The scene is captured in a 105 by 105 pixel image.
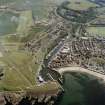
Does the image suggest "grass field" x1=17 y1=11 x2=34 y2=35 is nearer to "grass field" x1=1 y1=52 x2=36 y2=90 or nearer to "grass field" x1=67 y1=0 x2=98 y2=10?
"grass field" x1=1 y1=52 x2=36 y2=90

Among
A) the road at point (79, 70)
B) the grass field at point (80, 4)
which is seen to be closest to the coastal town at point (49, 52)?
the road at point (79, 70)

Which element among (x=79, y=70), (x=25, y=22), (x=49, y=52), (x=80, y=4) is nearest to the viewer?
(x=79, y=70)

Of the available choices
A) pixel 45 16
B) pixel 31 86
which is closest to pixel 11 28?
pixel 45 16

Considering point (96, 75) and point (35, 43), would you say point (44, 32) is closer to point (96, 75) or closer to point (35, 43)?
point (35, 43)

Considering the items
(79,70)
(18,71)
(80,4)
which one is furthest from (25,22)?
(79,70)

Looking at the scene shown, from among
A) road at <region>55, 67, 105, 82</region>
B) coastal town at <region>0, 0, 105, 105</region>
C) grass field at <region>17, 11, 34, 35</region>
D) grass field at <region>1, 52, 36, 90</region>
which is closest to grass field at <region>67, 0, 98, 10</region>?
coastal town at <region>0, 0, 105, 105</region>

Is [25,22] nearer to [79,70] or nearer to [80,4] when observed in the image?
[80,4]

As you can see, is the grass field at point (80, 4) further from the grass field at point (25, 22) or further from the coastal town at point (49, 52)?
the grass field at point (25, 22)

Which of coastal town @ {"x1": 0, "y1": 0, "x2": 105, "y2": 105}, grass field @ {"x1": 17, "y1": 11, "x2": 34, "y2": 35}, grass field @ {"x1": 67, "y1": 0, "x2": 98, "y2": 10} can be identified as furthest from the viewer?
grass field @ {"x1": 67, "y1": 0, "x2": 98, "y2": 10}
